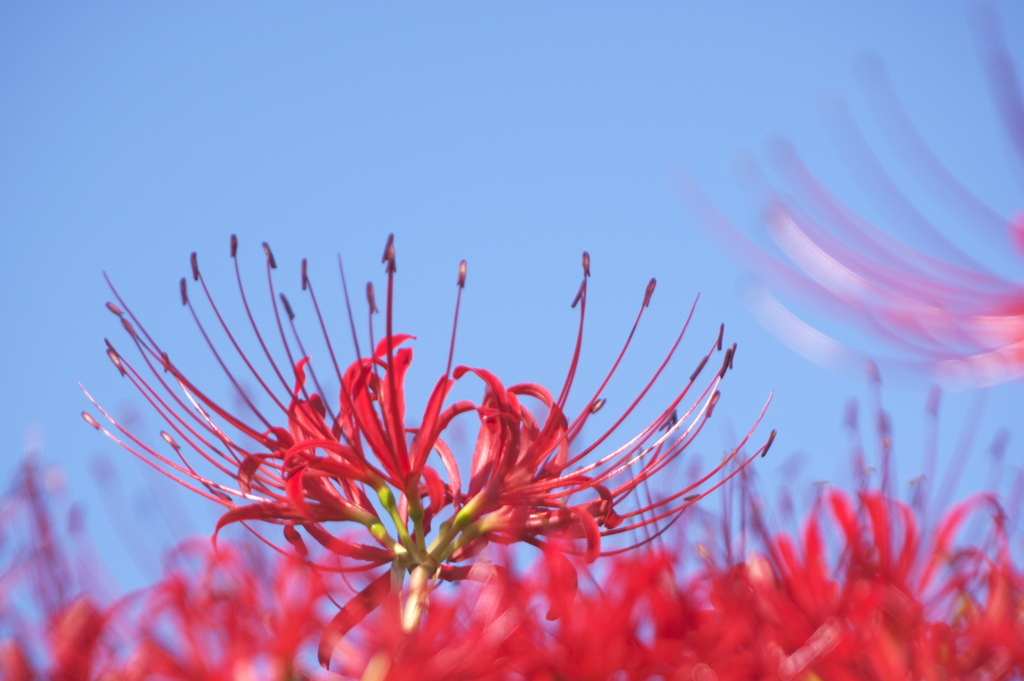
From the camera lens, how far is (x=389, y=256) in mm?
2932

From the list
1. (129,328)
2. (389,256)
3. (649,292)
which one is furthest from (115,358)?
(649,292)

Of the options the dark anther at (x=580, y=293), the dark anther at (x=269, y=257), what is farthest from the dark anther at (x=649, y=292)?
the dark anther at (x=269, y=257)

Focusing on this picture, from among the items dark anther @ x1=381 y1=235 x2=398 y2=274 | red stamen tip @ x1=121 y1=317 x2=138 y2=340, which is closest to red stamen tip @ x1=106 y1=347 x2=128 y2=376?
red stamen tip @ x1=121 y1=317 x2=138 y2=340

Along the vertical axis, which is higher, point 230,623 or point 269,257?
point 269,257

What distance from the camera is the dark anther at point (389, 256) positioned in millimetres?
2922

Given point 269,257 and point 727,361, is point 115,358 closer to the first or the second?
point 269,257

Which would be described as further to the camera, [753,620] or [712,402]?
[712,402]

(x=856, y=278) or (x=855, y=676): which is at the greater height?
(x=856, y=278)

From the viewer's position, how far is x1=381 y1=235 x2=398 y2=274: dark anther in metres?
2.92

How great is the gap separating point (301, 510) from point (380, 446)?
299mm

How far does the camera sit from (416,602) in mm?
2869

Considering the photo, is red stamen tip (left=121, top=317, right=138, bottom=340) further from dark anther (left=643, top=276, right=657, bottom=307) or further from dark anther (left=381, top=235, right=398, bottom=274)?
dark anther (left=643, top=276, right=657, bottom=307)

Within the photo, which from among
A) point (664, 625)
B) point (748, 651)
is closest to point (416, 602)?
point (664, 625)

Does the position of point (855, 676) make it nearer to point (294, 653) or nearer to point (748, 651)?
point (748, 651)
